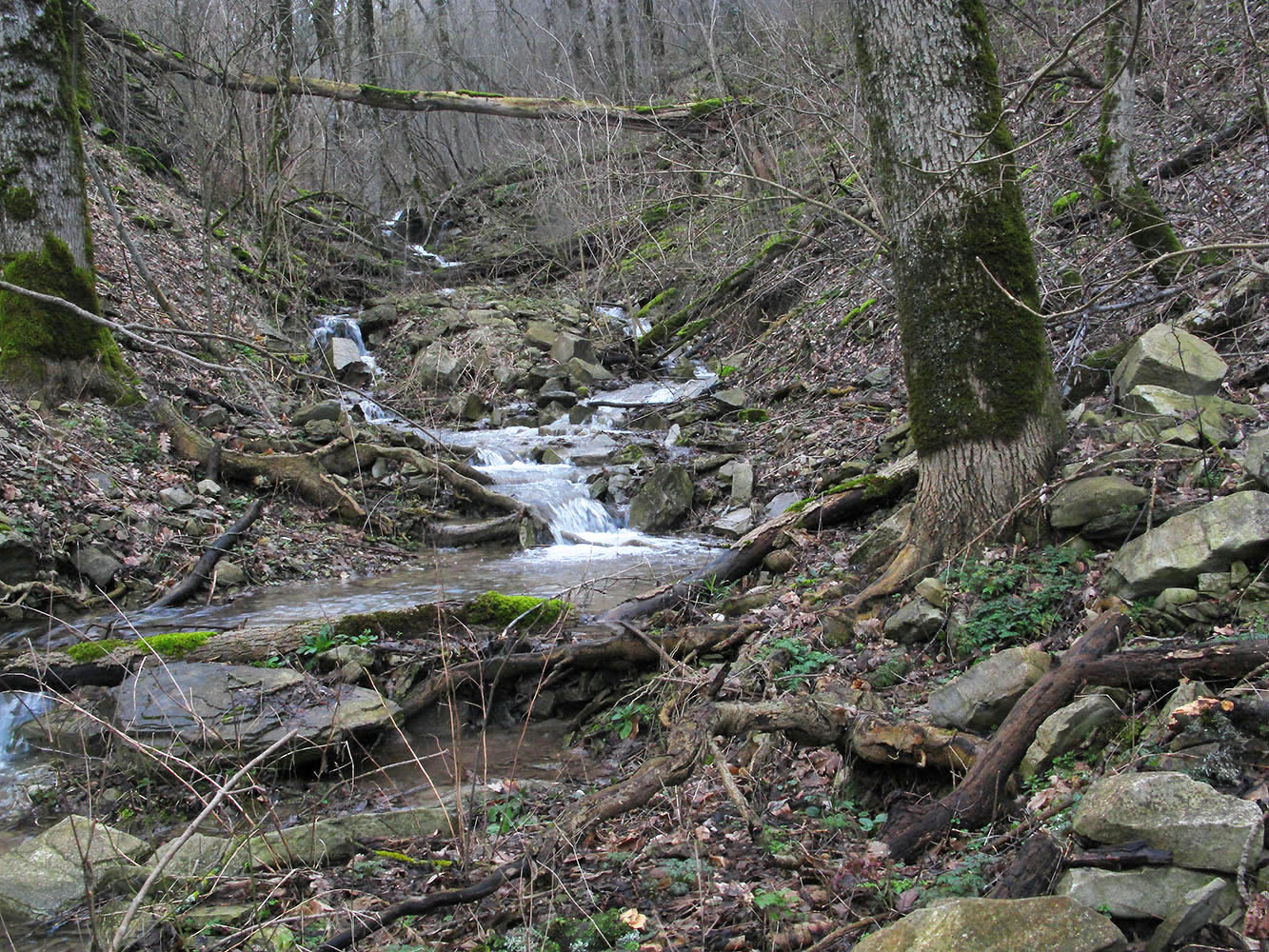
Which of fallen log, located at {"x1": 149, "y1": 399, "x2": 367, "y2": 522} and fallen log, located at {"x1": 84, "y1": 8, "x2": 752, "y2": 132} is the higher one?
fallen log, located at {"x1": 84, "y1": 8, "x2": 752, "y2": 132}

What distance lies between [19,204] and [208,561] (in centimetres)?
420

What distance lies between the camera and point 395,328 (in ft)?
55.1

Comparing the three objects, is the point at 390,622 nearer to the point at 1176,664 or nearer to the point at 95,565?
the point at 95,565

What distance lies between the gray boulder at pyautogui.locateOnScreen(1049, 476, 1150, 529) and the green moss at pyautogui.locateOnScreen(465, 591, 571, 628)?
3.19 metres

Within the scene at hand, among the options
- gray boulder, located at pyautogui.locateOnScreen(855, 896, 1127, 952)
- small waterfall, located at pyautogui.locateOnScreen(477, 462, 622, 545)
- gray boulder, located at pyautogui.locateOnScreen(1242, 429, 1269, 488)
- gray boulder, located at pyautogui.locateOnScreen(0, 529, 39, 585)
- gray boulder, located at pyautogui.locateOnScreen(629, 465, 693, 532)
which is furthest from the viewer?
small waterfall, located at pyautogui.locateOnScreen(477, 462, 622, 545)

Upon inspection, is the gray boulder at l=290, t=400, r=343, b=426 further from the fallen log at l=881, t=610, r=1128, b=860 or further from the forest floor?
the fallen log at l=881, t=610, r=1128, b=860

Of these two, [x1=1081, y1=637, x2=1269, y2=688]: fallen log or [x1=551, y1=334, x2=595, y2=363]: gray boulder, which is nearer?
[x1=1081, y1=637, x2=1269, y2=688]: fallen log

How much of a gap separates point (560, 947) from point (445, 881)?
2.27 feet

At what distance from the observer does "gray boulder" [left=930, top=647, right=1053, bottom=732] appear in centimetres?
352

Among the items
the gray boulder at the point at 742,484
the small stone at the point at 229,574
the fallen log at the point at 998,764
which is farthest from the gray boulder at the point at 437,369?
the fallen log at the point at 998,764

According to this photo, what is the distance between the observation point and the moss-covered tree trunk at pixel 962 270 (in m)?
4.80

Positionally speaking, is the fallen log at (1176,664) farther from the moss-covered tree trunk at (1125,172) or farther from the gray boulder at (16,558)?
the gray boulder at (16,558)

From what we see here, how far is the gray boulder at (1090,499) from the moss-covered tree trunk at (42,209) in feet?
29.2

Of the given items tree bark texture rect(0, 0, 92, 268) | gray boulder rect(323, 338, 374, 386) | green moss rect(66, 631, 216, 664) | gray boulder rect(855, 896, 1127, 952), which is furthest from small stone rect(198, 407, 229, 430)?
gray boulder rect(855, 896, 1127, 952)
